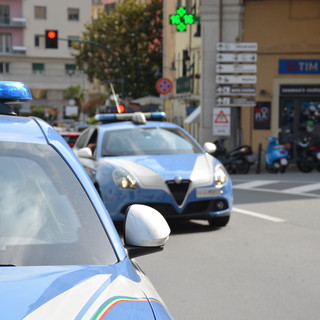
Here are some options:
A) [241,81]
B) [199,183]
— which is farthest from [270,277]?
[241,81]

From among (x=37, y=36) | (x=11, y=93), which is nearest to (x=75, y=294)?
(x=11, y=93)

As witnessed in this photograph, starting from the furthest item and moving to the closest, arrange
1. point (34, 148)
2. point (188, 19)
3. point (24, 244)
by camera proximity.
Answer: point (188, 19)
point (34, 148)
point (24, 244)

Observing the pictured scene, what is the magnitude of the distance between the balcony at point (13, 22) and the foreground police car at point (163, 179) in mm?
80088

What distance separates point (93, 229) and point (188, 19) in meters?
22.2

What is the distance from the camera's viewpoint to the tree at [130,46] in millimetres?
53031

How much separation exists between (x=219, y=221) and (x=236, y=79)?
16.8 m

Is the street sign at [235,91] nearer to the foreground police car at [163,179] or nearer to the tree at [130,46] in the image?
the foreground police car at [163,179]

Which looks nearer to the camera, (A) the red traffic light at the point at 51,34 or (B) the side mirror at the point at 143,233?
(B) the side mirror at the point at 143,233

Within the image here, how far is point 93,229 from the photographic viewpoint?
3295mm

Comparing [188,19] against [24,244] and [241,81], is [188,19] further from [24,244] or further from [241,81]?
[24,244]

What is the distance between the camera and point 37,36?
90.9 meters

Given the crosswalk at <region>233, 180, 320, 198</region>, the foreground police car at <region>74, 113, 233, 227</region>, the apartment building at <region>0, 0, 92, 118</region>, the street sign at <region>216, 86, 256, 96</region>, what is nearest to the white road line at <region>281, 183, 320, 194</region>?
the crosswalk at <region>233, 180, 320, 198</region>

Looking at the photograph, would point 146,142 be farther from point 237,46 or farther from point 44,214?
point 237,46

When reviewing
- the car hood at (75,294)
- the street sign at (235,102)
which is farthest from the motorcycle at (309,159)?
the car hood at (75,294)
